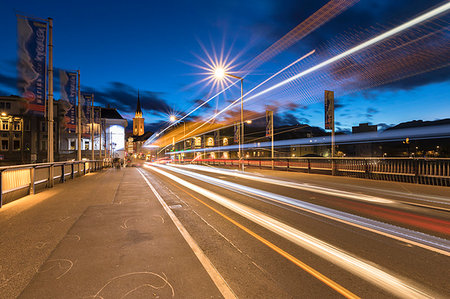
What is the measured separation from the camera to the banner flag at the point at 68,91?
18781mm

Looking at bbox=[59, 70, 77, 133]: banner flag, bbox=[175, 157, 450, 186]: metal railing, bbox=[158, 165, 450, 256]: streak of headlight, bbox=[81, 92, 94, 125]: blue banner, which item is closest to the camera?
bbox=[158, 165, 450, 256]: streak of headlight

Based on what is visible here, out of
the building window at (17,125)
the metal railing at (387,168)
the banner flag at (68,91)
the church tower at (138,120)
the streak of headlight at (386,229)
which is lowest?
the streak of headlight at (386,229)

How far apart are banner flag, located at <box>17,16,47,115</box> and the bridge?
6062 mm

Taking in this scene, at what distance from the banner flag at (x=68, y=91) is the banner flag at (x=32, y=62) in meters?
6.92

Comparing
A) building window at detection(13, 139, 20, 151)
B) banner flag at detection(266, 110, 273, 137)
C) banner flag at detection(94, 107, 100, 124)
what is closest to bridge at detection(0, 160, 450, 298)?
banner flag at detection(266, 110, 273, 137)

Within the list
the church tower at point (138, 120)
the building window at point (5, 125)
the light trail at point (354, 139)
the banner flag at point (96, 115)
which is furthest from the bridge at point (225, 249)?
the church tower at point (138, 120)

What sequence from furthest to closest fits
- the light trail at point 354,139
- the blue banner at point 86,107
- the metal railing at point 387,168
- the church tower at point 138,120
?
the church tower at point 138,120
the light trail at point 354,139
the blue banner at point 86,107
the metal railing at point 387,168

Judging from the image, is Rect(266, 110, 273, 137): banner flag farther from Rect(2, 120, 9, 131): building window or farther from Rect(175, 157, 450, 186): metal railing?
Rect(2, 120, 9, 131): building window

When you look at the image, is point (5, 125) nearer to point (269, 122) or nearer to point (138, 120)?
point (269, 122)

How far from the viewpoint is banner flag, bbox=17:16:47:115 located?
11852mm

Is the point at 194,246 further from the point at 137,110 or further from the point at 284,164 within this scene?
the point at 137,110

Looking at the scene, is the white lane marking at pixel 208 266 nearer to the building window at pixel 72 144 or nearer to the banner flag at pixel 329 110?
the banner flag at pixel 329 110

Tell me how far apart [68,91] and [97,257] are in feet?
64.4

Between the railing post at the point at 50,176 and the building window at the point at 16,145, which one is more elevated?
the building window at the point at 16,145
